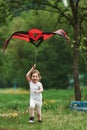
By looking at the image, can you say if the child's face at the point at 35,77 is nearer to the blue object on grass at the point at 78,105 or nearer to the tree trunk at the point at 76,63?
the blue object on grass at the point at 78,105

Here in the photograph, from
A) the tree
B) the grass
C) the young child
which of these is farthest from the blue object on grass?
the young child

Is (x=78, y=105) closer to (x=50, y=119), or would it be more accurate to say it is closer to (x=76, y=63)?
(x=76, y=63)

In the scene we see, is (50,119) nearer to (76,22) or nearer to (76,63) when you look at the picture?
(76,63)

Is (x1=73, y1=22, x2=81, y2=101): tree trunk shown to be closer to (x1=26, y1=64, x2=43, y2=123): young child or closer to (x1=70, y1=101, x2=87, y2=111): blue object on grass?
(x1=70, y1=101, x2=87, y2=111): blue object on grass

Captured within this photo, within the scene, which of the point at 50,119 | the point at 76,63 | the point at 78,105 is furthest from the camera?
the point at 76,63

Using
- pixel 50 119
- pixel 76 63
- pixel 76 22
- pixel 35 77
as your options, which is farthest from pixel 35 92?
pixel 76 22

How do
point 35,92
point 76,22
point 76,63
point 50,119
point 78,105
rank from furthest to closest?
point 76,22, point 76,63, point 78,105, point 50,119, point 35,92

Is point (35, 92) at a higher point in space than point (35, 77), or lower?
lower

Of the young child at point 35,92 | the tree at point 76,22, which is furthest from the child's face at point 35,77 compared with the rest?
the tree at point 76,22

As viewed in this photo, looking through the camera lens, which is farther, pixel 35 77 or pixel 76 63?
pixel 76 63

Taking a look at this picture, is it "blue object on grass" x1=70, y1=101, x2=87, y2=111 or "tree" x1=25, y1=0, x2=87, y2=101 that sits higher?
"tree" x1=25, y1=0, x2=87, y2=101

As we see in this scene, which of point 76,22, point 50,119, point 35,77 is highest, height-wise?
point 76,22

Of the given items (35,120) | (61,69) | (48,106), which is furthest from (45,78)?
(35,120)

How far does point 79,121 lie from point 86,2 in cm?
863
